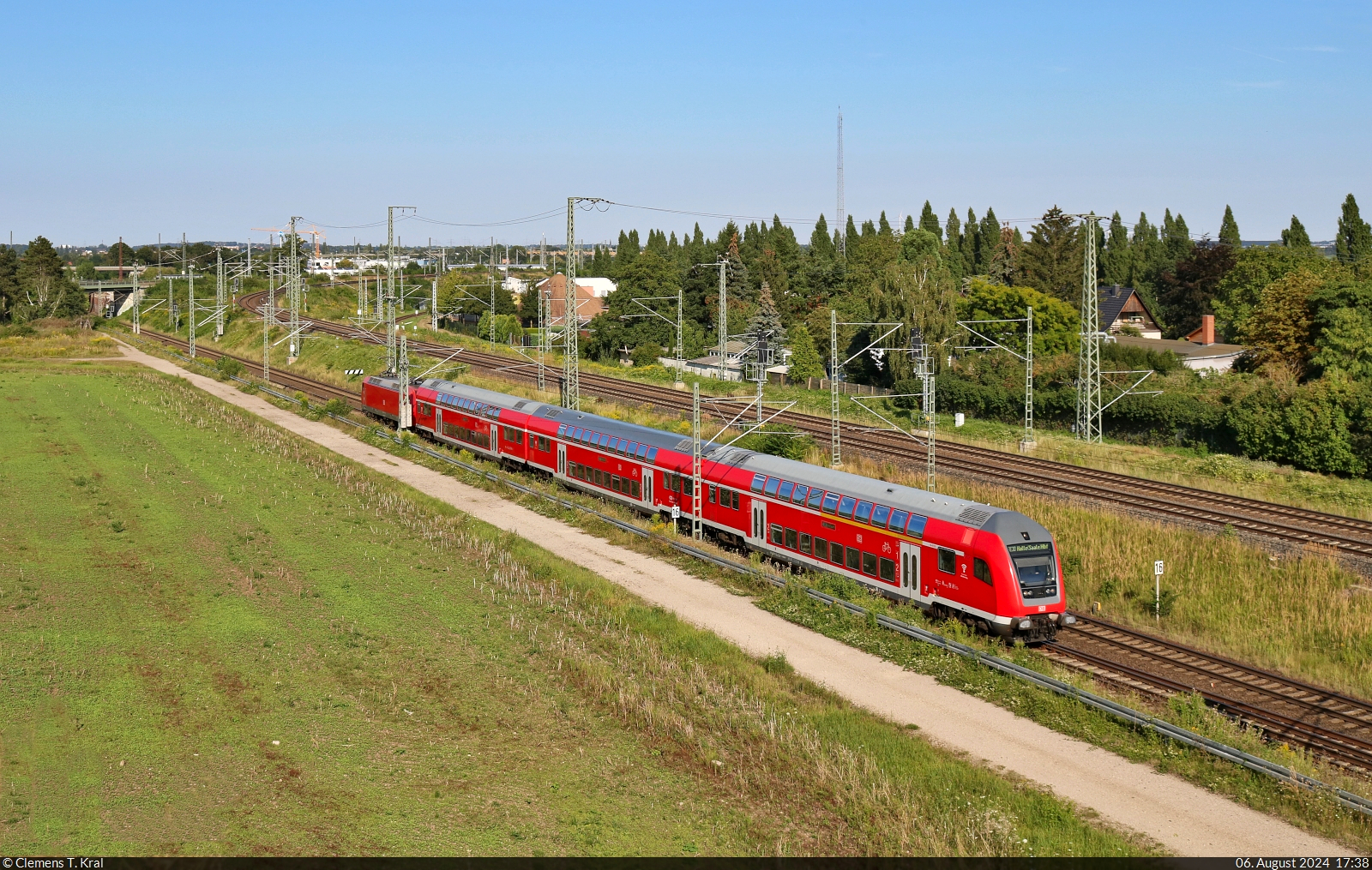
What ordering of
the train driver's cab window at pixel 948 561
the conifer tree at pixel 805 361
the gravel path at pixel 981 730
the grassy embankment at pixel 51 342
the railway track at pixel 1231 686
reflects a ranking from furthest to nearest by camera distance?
the grassy embankment at pixel 51 342
the conifer tree at pixel 805 361
the train driver's cab window at pixel 948 561
the railway track at pixel 1231 686
the gravel path at pixel 981 730

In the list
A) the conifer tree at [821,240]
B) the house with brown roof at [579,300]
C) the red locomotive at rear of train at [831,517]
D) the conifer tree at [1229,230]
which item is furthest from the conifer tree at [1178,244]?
the red locomotive at rear of train at [831,517]

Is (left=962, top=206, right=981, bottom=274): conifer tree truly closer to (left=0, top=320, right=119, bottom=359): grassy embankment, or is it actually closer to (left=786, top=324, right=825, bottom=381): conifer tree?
(left=786, top=324, right=825, bottom=381): conifer tree

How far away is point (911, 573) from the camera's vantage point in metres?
32.3

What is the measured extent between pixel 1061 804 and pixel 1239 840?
9.76 ft

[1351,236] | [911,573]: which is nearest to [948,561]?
[911,573]

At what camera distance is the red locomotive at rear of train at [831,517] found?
29.6 m

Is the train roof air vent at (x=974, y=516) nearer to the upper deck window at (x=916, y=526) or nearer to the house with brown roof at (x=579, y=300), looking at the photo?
the upper deck window at (x=916, y=526)

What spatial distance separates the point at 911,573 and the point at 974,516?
285cm

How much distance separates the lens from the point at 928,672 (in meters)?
28.7

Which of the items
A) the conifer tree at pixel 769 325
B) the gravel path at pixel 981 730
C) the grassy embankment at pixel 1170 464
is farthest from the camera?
the conifer tree at pixel 769 325

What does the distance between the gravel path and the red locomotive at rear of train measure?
2854 mm

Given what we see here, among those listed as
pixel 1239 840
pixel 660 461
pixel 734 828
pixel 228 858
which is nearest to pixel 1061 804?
pixel 1239 840

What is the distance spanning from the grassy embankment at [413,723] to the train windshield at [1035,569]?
6.35 m

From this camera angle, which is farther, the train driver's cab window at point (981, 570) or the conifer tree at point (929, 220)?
the conifer tree at point (929, 220)
